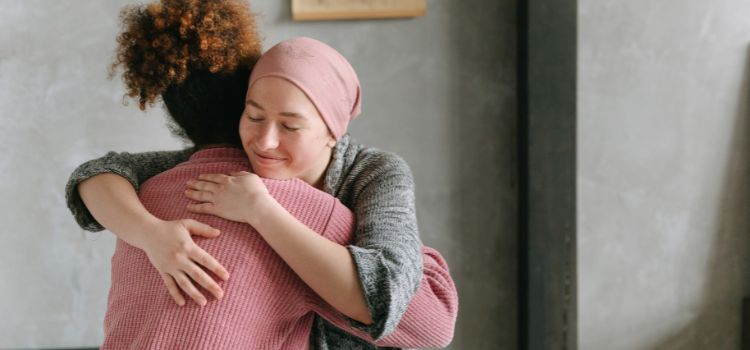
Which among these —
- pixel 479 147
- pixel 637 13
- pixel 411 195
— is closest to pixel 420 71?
pixel 479 147

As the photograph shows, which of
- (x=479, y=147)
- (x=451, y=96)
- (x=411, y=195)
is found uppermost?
(x=411, y=195)

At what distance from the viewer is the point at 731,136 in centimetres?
202

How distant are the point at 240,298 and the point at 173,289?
0.32 feet

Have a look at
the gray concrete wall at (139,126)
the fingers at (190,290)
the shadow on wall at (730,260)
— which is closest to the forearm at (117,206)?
the fingers at (190,290)

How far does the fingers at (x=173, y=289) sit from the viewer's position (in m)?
1.00

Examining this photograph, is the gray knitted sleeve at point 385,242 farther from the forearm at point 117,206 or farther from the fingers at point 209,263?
the forearm at point 117,206

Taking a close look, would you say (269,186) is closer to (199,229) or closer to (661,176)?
(199,229)

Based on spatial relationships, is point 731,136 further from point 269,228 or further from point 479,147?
point 269,228

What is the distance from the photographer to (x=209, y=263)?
1.00 m

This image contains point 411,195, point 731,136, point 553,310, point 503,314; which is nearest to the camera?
point 411,195

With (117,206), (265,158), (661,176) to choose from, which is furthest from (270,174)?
(661,176)

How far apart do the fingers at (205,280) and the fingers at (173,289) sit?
36mm

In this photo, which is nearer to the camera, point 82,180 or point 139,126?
point 82,180

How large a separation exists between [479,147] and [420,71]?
301 mm
